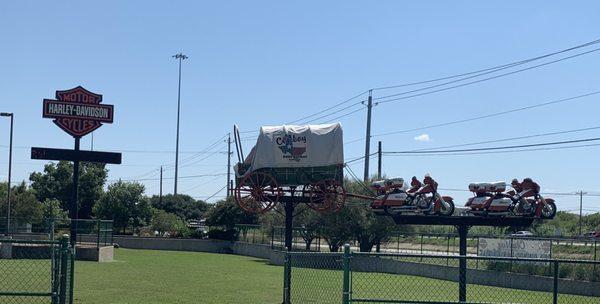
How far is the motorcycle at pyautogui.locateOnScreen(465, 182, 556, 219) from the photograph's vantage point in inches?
805

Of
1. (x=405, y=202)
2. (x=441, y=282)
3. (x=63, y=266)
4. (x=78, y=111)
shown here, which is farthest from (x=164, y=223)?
(x=63, y=266)

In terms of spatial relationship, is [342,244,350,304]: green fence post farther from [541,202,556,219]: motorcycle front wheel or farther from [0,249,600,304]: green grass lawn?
[541,202,556,219]: motorcycle front wheel

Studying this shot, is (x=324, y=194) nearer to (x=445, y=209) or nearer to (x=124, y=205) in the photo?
(x=445, y=209)

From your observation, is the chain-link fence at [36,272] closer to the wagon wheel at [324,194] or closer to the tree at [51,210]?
the wagon wheel at [324,194]

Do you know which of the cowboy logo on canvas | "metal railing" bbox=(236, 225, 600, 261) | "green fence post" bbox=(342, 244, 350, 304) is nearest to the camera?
"green fence post" bbox=(342, 244, 350, 304)

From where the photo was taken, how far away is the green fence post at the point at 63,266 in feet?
37.0

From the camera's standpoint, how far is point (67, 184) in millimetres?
85312

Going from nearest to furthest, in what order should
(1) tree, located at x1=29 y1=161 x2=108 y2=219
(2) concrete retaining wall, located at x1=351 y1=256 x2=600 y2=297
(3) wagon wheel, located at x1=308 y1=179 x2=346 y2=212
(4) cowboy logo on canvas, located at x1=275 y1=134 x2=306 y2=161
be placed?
1. (4) cowboy logo on canvas, located at x1=275 y1=134 x2=306 y2=161
2. (3) wagon wheel, located at x1=308 y1=179 x2=346 y2=212
3. (2) concrete retaining wall, located at x1=351 y1=256 x2=600 y2=297
4. (1) tree, located at x1=29 y1=161 x2=108 y2=219

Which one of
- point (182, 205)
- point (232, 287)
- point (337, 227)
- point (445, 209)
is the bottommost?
point (232, 287)

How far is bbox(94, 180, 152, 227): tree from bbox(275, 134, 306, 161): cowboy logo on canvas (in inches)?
1859

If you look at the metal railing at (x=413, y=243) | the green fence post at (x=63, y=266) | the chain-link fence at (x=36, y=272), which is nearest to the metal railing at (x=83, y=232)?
the chain-link fence at (x=36, y=272)

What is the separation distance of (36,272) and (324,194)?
10467 mm

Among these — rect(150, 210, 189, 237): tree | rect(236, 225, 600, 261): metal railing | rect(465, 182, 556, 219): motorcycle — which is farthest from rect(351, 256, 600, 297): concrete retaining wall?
rect(150, 210, 189, 237): tree

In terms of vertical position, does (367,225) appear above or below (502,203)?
below
